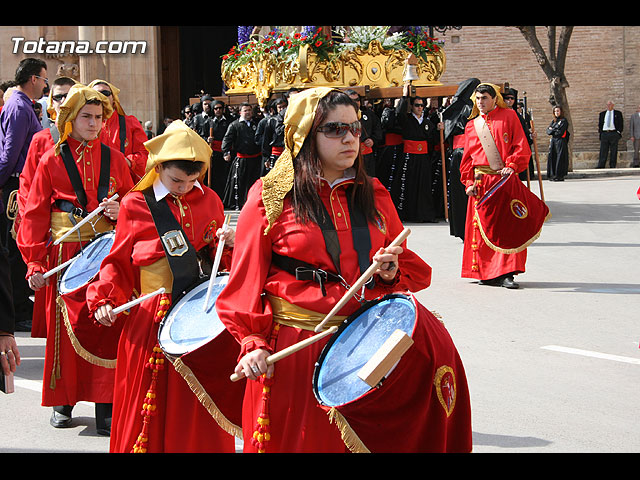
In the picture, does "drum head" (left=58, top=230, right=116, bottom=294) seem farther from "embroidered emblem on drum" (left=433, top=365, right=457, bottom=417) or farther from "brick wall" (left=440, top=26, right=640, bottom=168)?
"brick wall" (left=440, top=26, right=640, bottom=168)

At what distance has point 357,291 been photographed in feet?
12.4

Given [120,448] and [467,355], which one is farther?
[467,355]

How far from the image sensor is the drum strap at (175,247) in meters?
4.85

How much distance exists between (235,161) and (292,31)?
296cm

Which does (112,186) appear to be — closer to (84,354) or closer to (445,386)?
(84,354)

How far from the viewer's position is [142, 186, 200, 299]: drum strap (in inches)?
191

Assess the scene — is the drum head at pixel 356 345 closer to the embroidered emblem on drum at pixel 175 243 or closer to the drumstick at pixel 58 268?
the embroidered emblem on drum at pixel 175 243

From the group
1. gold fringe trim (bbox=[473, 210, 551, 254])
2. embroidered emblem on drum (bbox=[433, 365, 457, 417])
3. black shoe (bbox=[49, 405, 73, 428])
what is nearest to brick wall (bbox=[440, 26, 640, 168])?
gold fringe trim (bbox=[473, 210, 551, 254])

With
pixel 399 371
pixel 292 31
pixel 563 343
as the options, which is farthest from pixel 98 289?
pixel 292 31

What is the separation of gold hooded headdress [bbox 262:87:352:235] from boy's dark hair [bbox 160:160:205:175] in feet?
3.42

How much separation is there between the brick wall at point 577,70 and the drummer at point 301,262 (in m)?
29.7

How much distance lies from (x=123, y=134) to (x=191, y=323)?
4.12 metres
